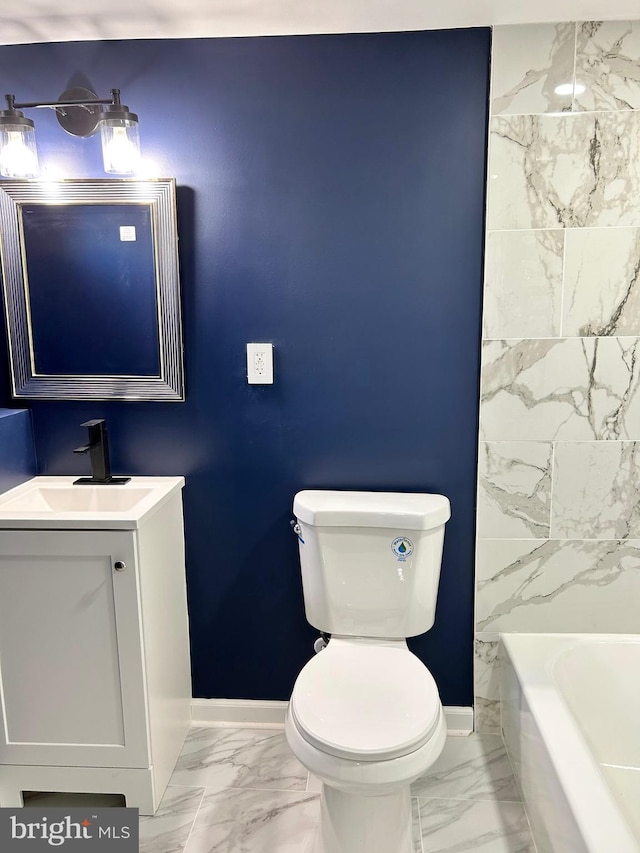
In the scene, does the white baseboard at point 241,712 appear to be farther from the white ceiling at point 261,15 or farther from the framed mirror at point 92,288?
the white ceiling at point 261,15

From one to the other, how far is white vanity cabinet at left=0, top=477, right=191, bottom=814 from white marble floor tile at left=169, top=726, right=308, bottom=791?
0.15 metres

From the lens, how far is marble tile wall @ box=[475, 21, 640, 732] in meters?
1.85

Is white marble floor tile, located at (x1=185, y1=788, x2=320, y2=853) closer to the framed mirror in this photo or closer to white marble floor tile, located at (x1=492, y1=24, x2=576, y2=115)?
the framed mirror

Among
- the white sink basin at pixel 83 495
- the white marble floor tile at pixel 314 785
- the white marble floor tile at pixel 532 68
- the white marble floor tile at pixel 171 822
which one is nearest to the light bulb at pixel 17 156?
the white sink basin at pixel 83 495

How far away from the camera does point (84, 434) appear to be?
2131 mm

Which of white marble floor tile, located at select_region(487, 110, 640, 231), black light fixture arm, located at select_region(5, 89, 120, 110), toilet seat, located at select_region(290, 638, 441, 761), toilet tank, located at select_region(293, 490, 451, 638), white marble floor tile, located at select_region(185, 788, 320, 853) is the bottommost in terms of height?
white marble floor tile, located at select_region(185, 788, 320, 853)

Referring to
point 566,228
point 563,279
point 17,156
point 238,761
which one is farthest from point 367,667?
point 17,156

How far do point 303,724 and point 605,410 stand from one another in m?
1.28

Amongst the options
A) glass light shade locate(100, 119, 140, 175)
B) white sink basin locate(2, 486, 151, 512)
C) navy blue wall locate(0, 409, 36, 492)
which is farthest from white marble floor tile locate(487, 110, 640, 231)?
navy blue wall locate(0, 409, 36, 492)

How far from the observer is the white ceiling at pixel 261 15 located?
5.57 feet

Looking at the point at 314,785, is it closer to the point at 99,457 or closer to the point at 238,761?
the point at 238,761

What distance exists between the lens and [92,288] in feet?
6.66

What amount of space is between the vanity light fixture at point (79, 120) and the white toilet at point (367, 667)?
1125 millimetres

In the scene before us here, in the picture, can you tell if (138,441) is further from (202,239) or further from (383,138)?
(383,138)
